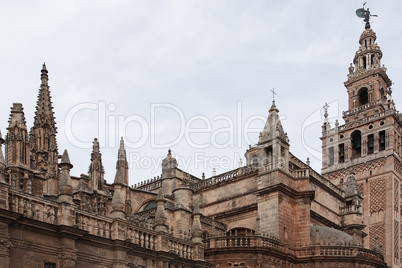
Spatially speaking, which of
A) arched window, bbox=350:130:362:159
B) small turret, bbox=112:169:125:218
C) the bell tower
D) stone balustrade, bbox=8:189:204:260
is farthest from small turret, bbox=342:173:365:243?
small turret, bbox=112:169:125:218

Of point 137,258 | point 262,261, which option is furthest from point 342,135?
point 137,258

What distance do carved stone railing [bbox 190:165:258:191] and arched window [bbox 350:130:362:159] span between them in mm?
25389

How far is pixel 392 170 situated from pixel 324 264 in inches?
959

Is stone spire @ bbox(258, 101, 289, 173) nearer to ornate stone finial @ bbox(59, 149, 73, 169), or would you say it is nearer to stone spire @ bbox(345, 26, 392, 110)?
ornate stone finial @ bbox(59, 149, 73, 169)

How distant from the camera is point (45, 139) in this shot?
35688mm

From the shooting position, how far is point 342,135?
6378 cm

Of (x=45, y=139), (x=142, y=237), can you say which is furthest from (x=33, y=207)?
(x=45, y=139)

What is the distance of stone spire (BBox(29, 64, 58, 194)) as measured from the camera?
33219mm

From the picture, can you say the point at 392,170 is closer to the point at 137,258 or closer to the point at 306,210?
the point at 306,210

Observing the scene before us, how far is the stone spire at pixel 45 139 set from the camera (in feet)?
109

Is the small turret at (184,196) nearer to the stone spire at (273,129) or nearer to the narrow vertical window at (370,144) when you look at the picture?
the stone spire at (273,129)

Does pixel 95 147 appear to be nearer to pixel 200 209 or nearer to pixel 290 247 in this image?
pixel 200 209

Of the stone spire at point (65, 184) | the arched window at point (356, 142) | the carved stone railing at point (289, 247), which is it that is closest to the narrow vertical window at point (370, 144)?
the arched window at point (356, 142)

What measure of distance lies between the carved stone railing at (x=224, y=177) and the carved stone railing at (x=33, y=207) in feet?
73.0
